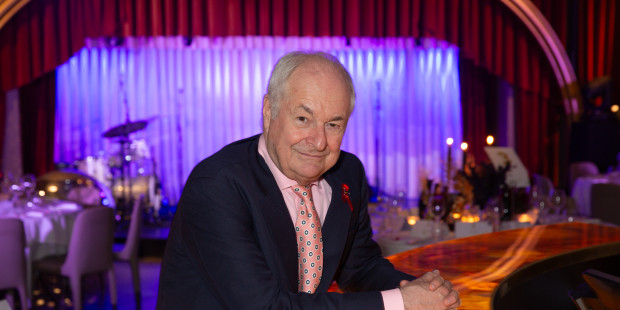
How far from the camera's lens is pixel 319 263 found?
66.5 inches

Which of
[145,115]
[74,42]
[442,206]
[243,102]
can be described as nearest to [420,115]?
[243,102]

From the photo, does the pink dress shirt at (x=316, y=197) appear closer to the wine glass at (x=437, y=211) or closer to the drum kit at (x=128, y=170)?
the wine glass at (x=437, y=211)

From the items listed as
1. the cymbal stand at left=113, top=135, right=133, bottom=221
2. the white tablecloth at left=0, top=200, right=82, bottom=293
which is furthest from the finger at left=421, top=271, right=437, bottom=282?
the cymbal stand at left=113, top=135, right=133, bottom=221

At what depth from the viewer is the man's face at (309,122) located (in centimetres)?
153

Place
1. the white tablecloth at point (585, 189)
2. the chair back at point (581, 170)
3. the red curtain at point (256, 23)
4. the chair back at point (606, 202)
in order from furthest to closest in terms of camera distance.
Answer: the red curtain at point (256, 23) → the chair back at point (581, 170) → the white tablecloth at point (585, 189) → the chair back at point (606, 202)

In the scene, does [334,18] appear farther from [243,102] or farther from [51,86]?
[51,86]

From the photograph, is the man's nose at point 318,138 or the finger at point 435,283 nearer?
the finger at point 435,283

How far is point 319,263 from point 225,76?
26.1 ft


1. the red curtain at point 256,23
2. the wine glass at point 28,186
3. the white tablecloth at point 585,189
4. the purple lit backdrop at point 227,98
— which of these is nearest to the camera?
the wine glass at point 28,186

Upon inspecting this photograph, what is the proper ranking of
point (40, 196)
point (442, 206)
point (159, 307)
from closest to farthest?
point (159, 307), point (442, 206), point (40, 196)

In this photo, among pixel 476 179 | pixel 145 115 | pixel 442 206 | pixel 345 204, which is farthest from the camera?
pixel 145 115

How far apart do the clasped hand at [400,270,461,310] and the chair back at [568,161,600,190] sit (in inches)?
284

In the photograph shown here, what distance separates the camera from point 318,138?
155 cm

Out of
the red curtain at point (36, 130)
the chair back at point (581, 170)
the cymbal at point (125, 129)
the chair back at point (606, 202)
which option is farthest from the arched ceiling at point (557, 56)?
the red curtain at point (36, 130)
